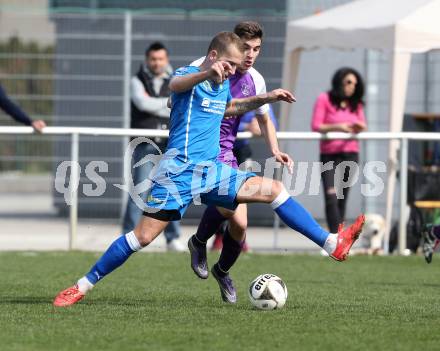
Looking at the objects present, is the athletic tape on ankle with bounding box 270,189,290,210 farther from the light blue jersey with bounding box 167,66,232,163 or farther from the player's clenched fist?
the player's clenched fist

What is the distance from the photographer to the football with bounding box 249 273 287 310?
25.0 feet

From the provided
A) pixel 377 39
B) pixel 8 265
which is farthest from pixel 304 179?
pixel 8 265

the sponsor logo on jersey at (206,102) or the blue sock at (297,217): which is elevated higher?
the sponsor logo on jersey at (206,102)

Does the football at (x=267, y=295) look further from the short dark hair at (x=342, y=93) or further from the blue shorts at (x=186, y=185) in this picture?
the short dark hair at (x=342, y=93)

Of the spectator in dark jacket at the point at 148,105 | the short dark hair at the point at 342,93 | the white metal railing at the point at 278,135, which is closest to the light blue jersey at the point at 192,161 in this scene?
the white metal railing at the point at 278,135

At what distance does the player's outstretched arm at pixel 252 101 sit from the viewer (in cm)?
738

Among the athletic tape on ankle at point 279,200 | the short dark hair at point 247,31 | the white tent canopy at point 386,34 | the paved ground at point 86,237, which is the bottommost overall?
the paved ground at point 86,237

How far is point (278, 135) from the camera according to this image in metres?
12.4

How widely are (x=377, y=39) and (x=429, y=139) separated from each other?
1223mm

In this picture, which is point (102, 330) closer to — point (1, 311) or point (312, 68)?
point (1, 311)

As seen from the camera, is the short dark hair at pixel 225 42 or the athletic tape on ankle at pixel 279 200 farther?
the athletic tape on ankle at pixel 279 200

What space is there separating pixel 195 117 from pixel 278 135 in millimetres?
4989

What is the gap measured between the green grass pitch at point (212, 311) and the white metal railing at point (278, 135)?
1.15m

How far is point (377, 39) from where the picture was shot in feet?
42.4
